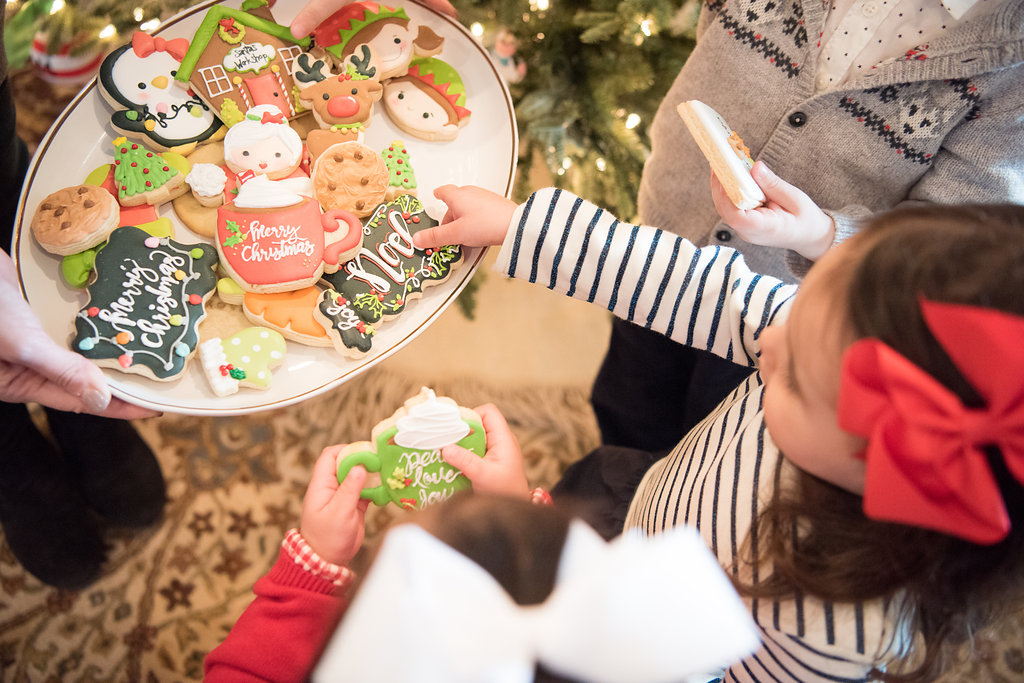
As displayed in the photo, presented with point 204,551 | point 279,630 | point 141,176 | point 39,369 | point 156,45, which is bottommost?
point 204,551

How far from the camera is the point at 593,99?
114 cm

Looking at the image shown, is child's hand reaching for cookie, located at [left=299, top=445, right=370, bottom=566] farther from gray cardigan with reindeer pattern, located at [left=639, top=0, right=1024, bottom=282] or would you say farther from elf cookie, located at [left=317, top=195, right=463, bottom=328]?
gray cardigan with reindeer pattern, located at [left=639, top=0, right=1024, bottom=282]

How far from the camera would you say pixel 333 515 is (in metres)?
0.67

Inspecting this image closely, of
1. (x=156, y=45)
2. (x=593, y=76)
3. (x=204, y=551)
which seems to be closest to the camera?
(x=156, y=45)

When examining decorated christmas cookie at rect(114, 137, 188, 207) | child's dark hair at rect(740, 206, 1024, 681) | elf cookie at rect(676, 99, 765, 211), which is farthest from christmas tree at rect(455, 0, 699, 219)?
child's dark hair at rect(740, 206, 1024, 681)

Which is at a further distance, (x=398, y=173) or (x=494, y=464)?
(x=398, y=173)

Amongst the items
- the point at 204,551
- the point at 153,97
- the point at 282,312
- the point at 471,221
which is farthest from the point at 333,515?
the point at 204,551

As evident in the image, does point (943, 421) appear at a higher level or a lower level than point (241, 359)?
higher

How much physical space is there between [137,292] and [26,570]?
0.77m

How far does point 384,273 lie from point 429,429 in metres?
0.20

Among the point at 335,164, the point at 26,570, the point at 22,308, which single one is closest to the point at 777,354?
the point at 335,164

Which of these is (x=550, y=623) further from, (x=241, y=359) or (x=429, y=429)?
(x=241, y=359)

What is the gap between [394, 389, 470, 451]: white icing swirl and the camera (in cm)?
73

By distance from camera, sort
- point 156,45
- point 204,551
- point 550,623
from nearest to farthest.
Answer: point 550,623
point 156,45
point 204,551
